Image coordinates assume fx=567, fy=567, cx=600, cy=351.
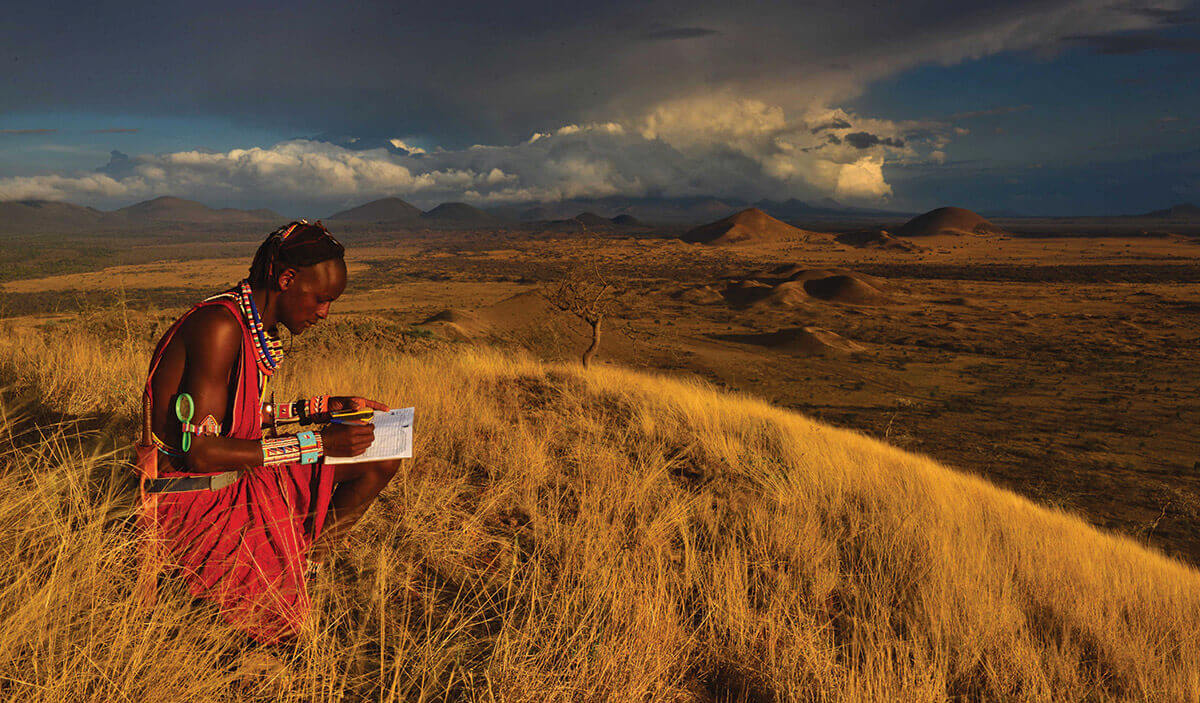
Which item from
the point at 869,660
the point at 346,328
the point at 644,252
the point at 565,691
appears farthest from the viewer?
the point at 644,252

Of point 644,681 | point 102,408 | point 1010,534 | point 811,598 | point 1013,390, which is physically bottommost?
point 1013,390

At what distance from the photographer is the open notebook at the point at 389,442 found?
2.40 metres

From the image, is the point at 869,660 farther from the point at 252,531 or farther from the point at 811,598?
the point at 252,531

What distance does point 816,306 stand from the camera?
1684 inches

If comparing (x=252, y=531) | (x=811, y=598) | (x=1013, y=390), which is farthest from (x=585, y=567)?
(x=1013, y=390)

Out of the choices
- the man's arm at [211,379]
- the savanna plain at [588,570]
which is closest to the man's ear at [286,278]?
the man's arm at [211,379]

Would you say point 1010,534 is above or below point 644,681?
below

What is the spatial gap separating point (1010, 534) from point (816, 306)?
133 feet

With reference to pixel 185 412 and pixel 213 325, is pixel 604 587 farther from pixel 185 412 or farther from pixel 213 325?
pixel 213 325

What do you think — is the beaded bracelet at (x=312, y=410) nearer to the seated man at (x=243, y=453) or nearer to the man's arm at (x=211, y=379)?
the seated man at (x=243, y=453)

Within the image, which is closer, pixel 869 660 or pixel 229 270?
pixel 869 660

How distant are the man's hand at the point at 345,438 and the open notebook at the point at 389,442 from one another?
39 mm

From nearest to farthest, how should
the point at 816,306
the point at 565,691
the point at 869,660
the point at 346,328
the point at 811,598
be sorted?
the point at 565,691 < the point at 869,660 < the point at 811,598 < the point at 346,328 < the point at 816,306

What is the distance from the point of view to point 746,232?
12438 cm
